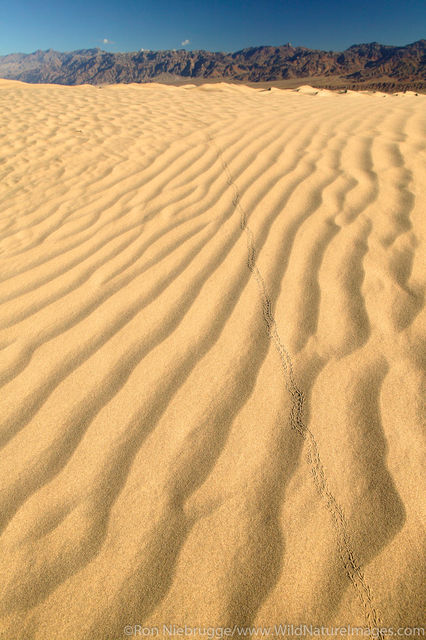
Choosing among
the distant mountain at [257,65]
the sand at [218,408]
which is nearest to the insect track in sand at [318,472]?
the sand at [218,408]

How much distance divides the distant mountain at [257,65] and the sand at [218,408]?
172ft

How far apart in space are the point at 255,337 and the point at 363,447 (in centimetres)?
54

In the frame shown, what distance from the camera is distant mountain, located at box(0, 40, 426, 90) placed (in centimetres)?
7678

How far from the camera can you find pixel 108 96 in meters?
6.86

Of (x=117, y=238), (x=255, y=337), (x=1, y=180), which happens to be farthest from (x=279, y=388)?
(x=1, y=180)

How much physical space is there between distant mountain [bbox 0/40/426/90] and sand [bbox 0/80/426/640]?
5256cm

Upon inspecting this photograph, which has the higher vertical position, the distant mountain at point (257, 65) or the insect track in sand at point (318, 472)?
the distant mountain at point (257, 65)

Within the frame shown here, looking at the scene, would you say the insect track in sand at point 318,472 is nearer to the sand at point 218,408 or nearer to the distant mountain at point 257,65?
the sand at point 218,408

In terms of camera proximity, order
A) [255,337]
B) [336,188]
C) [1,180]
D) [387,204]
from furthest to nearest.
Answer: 1. [1,180]
2. [336,188]
3. [387,204]
4. [255,337]

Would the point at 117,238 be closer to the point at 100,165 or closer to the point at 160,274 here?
the point at 160,274

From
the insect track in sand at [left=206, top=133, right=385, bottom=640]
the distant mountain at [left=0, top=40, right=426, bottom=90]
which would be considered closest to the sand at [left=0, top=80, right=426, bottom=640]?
the insect track in sand at [left=206, top=133, right=385, bottom=640]

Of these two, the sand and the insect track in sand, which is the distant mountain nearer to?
the sand

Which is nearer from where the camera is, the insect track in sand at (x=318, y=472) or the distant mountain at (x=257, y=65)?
the insect track in sand at (x=318, y=472)

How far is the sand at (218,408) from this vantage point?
81 cm
